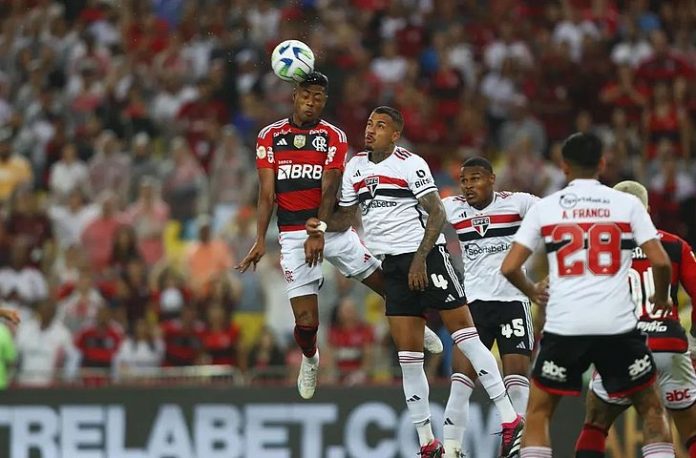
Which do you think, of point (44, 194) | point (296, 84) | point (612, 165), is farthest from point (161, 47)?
point (296, 84)

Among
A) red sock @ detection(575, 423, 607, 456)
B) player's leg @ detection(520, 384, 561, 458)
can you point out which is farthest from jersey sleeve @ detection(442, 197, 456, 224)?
player's leg @ detection(520, 384, 561, 458)

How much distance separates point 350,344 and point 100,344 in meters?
3.27

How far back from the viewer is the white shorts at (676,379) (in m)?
11.5

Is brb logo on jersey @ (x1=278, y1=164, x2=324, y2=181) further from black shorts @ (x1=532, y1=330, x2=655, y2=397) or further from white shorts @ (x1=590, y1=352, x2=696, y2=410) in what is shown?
white shorts @ (x1=590, y1=352, x2=696, y2=410)

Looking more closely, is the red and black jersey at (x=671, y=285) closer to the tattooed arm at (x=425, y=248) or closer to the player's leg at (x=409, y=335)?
the tattooed arm at (x=425, y=248)

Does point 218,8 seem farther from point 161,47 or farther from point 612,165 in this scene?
point 612,165

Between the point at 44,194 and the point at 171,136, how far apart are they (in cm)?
227

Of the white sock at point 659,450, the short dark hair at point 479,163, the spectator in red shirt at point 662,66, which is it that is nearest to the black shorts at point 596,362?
the white sock at point 659,450

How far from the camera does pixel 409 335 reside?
1213cm

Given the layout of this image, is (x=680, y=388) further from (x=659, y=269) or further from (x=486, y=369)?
(x=659, y=269)

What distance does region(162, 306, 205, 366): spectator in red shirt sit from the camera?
1889 centimetres

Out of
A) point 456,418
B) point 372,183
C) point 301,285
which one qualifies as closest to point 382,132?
point 372,183

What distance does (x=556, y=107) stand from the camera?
23.5 meters

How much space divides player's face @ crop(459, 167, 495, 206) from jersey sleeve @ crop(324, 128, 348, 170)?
110cm
